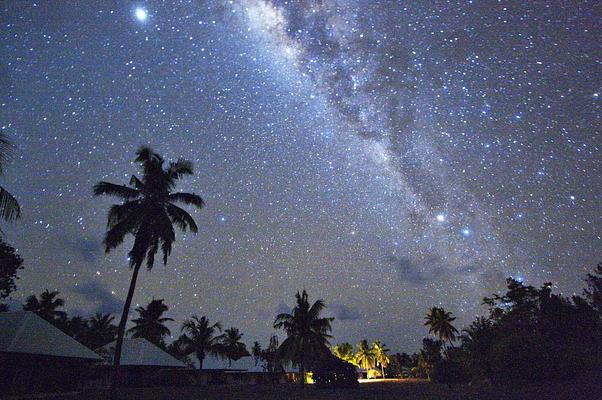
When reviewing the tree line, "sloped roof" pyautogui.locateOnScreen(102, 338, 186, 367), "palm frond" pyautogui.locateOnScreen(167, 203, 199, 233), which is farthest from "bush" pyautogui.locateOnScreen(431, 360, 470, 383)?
Answer: "palm frond" pyautogui.locateOnScreen(167, 203, 199, 233)

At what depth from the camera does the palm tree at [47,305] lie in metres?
50.2

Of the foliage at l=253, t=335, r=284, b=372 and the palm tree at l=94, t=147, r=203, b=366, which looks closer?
the palm tree at l=94, t=147, r=203, b=366

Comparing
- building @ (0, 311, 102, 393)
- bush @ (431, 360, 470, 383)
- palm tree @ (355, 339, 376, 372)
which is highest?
palm tree @ (355, 339, 376, 372)

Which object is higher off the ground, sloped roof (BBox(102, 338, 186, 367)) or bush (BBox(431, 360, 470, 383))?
sloped roof (BBox(102, 338, 186, 367))

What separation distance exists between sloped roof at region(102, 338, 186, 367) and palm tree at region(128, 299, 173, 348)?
17.5 metres

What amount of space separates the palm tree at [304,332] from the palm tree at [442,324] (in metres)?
43.4

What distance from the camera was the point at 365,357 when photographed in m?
111

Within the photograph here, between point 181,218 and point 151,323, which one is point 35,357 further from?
point 151,323

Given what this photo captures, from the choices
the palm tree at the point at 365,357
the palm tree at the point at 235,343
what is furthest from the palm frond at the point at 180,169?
the palm tree at the point at 365,357

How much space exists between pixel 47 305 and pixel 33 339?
106ft

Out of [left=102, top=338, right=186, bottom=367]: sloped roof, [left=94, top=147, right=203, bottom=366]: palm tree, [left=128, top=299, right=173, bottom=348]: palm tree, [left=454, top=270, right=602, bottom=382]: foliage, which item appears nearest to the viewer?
[left=94, top=147, right=203, bottom=366]: palm tree

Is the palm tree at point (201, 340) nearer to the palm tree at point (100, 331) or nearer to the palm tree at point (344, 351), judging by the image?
the palm tree at point (100, 331)

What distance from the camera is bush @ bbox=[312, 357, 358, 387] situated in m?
40.0

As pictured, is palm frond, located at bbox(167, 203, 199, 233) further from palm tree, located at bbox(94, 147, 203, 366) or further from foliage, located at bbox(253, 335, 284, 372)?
foliage, located at bbox(253, 335, 284, 372)
